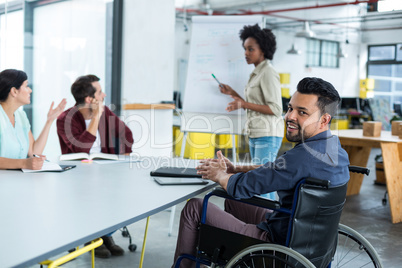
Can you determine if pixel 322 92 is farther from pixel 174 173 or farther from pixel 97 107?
pixel 97 107

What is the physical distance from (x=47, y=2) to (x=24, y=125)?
194 cm

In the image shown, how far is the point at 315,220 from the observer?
5.24 ft

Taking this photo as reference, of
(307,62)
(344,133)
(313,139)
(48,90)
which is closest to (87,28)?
(48,90)

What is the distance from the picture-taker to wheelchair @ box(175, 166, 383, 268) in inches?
60.4

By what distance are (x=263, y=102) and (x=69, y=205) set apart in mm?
1850

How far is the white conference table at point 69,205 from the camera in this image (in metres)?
1.15

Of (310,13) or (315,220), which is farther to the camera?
(310,13)

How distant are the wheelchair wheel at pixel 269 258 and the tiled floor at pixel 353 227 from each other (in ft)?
3.98

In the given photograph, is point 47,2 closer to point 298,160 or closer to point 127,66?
point 127,66

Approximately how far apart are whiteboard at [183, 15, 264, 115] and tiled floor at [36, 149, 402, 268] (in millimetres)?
1078

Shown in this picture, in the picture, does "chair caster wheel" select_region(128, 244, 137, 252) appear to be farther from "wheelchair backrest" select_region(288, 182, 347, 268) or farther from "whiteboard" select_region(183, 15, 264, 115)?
"wheelchair backrest" select_region(288, 182, 347, 268)

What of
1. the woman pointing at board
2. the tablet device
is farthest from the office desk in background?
the tablet device

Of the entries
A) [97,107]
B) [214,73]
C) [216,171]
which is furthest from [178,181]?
[214,73]

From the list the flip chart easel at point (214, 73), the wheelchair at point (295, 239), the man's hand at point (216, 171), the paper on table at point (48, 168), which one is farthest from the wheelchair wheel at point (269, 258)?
the flip chart easel at point (214, 73)
